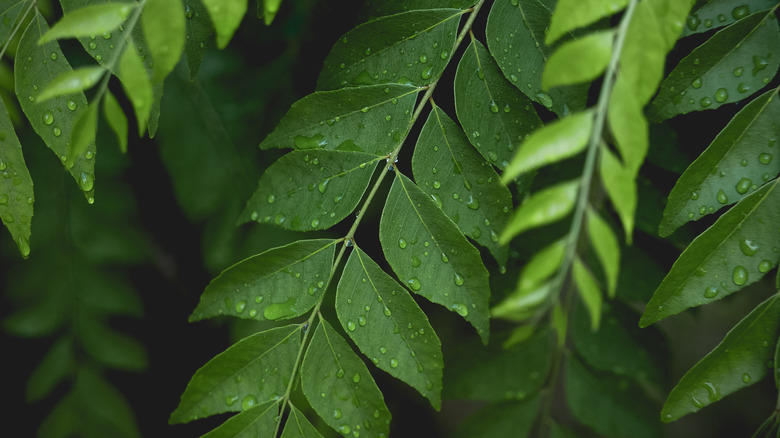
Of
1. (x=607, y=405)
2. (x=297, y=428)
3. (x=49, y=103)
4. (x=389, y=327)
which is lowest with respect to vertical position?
(x=607, y=405)

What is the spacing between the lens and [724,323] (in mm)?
1889

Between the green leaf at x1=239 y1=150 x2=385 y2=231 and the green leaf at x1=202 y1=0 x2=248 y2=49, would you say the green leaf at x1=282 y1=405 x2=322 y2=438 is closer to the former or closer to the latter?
the green leaf at x1=239 y1=150 x2=385 y2=231

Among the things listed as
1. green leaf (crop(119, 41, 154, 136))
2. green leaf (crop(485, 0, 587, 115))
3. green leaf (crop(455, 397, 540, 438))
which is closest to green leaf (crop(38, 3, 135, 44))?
green leaf (crop(119, 41, 154, 136))

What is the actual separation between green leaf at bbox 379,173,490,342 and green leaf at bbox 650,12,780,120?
0.93 ft

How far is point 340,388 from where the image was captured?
546 mm

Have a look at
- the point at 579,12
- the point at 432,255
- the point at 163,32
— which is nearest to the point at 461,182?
the point at 432,255

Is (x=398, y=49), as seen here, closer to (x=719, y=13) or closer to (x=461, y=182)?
(x=461, y=182)

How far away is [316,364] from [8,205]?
385 mm

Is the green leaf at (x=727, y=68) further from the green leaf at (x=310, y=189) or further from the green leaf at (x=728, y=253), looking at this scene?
the green leaf at (x=310, y=189)

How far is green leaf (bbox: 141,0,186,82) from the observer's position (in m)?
0.35

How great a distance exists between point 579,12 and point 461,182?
25 cm

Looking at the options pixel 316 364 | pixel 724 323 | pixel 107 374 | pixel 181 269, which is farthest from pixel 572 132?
pixel 724 323

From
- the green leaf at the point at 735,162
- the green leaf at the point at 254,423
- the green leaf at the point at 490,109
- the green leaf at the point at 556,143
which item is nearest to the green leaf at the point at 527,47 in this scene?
the green leaf at the point at 490,109

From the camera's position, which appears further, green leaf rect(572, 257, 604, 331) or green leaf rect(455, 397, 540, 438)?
green leaf rect(455, 397, 540, 438)
